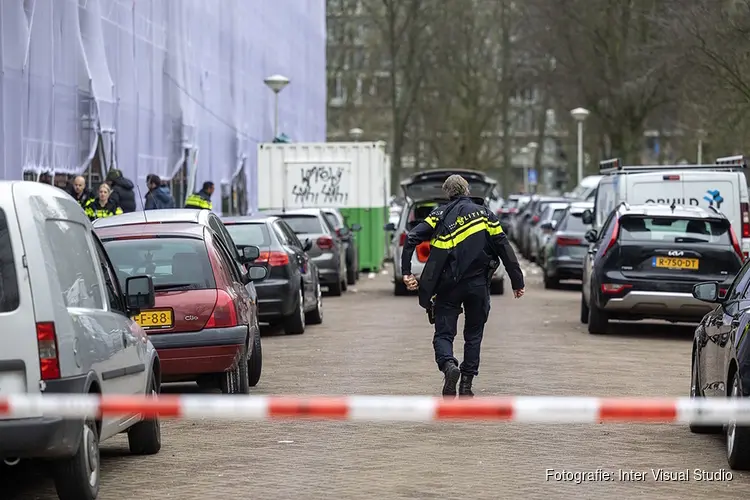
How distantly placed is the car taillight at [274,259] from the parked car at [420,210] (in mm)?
5151

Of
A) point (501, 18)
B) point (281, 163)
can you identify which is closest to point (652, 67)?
point (281, 163)

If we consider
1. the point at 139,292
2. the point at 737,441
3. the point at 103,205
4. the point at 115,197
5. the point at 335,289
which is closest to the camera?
the point at 737,441

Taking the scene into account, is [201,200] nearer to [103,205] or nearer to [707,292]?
[103,205]

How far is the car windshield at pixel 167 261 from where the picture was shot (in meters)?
11.6

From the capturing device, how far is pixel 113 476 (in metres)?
8.57

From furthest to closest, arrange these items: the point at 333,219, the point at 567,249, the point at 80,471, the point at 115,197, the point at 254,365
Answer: the point at 333,219 < the point at 567,249 < the point at 115,197 < the point at 254,365 < the point at 80,471

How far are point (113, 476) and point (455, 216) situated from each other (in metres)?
3.99

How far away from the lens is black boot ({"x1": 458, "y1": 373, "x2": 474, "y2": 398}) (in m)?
11.7

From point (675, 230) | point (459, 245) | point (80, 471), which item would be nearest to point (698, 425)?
point (459, 245)

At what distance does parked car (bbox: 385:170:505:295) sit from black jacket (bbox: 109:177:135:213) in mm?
4361

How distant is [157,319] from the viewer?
11.4 meters

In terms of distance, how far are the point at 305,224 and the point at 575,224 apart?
560cm

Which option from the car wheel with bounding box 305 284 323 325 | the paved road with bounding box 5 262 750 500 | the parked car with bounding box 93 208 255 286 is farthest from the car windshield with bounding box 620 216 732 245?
the parked car with bounding box 93 208 255 286

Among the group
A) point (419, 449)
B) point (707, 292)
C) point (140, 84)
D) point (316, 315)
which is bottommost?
point (316, 315)
